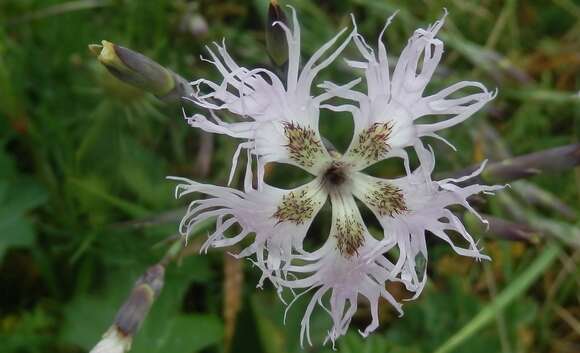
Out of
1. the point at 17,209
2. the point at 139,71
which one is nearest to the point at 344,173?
the point at 139,71

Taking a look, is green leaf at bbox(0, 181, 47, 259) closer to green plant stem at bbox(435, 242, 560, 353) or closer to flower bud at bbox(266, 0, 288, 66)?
flower bud at bbox(266, 0, 288, 66)

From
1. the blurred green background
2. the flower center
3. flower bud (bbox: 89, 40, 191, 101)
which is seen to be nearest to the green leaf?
the blurred green background

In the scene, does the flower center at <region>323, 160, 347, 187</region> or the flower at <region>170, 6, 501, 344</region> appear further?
the flower center at <region>323, 160, 347, 187</region>

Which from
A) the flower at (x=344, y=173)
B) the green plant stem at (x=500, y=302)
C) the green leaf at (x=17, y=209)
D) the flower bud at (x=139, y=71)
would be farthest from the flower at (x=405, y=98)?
the green leaf at (x=17, y=209)

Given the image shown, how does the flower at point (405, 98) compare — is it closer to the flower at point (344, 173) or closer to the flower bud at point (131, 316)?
the flower at point (344, 173)

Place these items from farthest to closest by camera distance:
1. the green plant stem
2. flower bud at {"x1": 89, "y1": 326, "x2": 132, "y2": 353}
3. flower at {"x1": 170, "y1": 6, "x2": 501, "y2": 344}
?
the green plant stem < flower bud at {"x1": 89, "y1": 326, "x2": 132, "y2": 353} < flower at {"x1": 170, "y1": 6, "x2": 501, "y2": 344}

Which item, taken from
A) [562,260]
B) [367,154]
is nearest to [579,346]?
[562,260]
